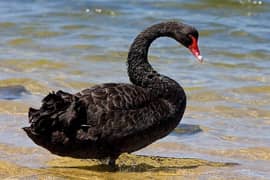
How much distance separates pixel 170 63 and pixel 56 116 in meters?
4.58

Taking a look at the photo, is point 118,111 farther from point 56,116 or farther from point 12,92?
point 12,92

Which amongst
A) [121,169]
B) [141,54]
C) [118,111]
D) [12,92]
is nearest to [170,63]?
[12,92]

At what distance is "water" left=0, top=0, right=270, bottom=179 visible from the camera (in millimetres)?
6219

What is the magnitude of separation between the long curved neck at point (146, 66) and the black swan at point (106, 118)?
0.01 m

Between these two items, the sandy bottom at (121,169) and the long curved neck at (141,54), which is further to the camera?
the long curved neck at (141,54)

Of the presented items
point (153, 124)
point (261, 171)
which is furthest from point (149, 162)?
point (261, 171)

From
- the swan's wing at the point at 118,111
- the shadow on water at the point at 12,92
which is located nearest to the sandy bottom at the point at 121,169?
the swan's wing at the point at 118,111

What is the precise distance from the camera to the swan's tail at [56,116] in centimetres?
511

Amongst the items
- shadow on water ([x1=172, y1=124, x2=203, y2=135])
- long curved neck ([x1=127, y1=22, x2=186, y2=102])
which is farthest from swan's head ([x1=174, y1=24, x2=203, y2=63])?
shadow on water ([x1=172, y1=124, x2=203, y2=135])

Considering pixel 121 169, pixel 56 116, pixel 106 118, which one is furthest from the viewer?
pixel 121 169

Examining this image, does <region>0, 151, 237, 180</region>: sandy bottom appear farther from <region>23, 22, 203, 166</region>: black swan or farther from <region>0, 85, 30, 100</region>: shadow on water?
<region>0, 85, 30, 100</region>: shadow on water

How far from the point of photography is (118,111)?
5.29 meters

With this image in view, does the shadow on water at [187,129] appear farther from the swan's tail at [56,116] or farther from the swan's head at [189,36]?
the swan's tail at [56,116]

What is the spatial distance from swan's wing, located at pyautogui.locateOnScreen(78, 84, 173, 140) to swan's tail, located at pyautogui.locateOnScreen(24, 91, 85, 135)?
9 centimetres
